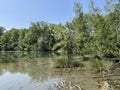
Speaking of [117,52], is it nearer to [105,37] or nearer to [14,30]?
[105,37]

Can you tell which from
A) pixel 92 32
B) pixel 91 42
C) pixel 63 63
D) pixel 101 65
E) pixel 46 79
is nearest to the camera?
pixel 46 79

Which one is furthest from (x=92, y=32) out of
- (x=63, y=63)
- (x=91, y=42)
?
(x=63, y=63)

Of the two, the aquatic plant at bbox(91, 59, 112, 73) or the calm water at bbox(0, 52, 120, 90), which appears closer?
the calm water at bbox(0, 52, 120, 90)

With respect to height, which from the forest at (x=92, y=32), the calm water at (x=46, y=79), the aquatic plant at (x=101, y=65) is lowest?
the calm water at (x=46, y=79)

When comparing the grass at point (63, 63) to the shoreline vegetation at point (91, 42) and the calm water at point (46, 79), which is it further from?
the calm water at point (46, 79)

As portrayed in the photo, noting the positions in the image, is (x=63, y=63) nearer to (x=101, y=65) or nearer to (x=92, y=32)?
(x=101, y=65)

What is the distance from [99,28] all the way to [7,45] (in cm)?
7096

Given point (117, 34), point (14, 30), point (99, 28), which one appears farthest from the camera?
point (14, 30)

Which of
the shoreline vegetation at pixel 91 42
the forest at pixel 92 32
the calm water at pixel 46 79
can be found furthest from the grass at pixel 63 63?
the forest at pixel 92 32

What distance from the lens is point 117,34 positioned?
1672 centimetres

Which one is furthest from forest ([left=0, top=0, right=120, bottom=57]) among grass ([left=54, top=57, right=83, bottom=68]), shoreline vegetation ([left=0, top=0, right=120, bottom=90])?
grass ([left=54, top=57, right=83, bottom=68])

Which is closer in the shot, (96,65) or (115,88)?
(115,88)

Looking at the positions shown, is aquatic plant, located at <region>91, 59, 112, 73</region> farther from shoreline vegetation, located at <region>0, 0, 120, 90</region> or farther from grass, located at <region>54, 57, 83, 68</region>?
grass, located at <region>54, 57, 83, 68</region>

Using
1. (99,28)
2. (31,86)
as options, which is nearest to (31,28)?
(99,28)
